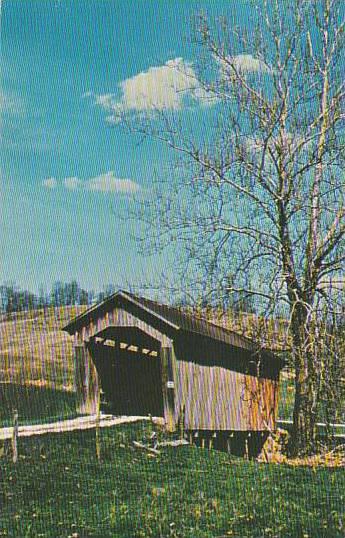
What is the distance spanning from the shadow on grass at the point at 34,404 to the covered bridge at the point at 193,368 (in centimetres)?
34

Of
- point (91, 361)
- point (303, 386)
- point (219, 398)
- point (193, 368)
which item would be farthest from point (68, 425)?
point (303, 386)

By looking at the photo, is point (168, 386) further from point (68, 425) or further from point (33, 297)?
point (33, 297)

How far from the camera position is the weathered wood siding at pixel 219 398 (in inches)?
515

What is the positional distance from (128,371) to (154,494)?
7.32 meters

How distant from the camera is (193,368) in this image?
13453 millimetres

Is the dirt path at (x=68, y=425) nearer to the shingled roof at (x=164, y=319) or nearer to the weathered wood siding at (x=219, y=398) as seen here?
the weathered wood siding at (x=219, y=398)

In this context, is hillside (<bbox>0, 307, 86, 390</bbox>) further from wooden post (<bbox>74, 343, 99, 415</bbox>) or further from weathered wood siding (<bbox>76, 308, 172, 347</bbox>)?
weathered wood siding (<bbox>76, 308, 172, 347</bbox>)

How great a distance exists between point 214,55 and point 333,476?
293 inches

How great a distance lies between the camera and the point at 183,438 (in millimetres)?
12586

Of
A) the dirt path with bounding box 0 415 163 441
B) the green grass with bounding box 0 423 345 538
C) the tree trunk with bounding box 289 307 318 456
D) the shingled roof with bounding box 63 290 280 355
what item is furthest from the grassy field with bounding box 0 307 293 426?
the green grass with bounding box 0 423 345 538

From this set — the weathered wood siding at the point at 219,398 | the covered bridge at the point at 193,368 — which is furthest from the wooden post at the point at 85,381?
the weathered wood siding at the point at 219,398

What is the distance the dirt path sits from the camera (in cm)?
1132

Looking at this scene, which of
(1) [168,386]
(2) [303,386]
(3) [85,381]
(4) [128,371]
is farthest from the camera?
(4) [128,371]

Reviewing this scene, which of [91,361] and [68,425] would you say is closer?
[68,425]
